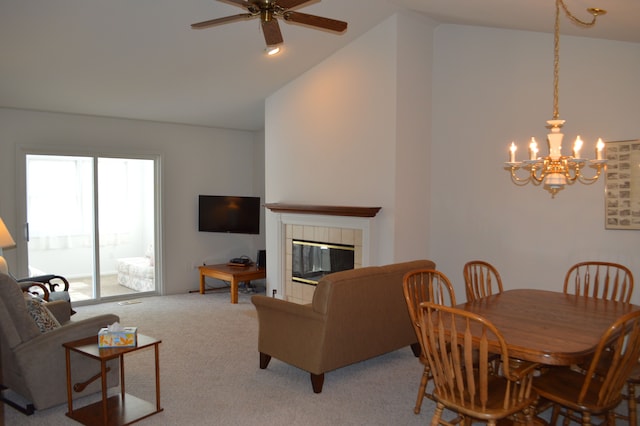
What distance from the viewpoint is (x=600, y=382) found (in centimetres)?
282

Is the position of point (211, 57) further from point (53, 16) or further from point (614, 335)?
point (614, 335)

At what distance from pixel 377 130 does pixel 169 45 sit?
7.62ft

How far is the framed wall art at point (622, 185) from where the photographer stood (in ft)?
14.2

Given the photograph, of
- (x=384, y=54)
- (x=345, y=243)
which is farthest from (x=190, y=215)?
(x=384, y=54)

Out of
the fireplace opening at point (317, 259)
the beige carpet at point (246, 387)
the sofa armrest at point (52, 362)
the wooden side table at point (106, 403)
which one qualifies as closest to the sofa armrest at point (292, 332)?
the beige carpet at point (246, 387)

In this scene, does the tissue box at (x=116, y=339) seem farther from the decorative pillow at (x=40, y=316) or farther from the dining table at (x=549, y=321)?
the dining table at (x=549, y=321)

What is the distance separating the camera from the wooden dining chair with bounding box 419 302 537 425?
2463 millimetres

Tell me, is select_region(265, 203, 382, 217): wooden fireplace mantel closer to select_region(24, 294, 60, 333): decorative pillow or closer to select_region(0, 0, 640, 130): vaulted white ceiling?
select_region(0, 0, 640, 130): vaulted white ceiling

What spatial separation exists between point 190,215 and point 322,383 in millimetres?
4621

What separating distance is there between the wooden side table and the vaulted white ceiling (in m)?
2.73

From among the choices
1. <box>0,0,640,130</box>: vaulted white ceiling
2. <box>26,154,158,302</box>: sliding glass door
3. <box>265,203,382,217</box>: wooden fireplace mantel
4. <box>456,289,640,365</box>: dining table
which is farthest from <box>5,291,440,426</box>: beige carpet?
<box>0,0,640,130</box>: vaulted white ceiling

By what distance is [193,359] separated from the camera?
461 cm

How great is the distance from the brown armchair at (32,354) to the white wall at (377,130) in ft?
10.2

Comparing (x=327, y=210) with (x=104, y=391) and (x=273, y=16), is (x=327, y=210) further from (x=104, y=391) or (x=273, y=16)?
(x=104, y=391)
